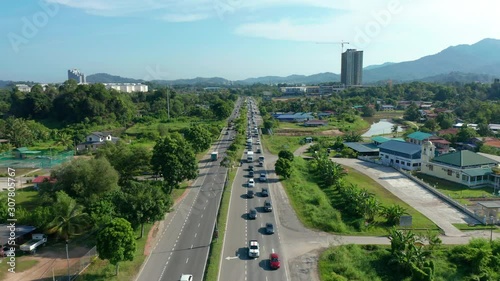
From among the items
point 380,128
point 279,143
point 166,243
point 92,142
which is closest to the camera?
point 166,243

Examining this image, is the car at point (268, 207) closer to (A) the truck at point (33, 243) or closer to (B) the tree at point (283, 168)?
(B) the tree at point (283, 168)

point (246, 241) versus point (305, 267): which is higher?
point (246, 241)

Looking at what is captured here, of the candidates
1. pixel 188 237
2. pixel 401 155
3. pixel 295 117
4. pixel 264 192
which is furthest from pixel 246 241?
pixel 295 117

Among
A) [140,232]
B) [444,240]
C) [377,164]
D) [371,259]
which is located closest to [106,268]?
[140,232]

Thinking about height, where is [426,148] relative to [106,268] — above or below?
above

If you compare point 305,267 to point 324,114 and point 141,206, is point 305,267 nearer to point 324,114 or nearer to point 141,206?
point 141,206

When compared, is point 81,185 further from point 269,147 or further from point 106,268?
point 269,147

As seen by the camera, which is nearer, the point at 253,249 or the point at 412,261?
the point at 412,261
